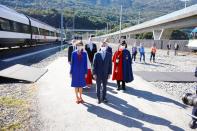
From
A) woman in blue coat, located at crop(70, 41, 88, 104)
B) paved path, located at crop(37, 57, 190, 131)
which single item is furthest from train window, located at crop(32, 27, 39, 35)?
woman in blue coat, located at crop(70, 41, 88, 104)

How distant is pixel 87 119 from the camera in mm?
7570

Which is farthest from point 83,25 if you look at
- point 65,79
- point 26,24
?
point 65,79

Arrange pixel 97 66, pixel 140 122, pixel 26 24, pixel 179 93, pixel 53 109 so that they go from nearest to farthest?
1. pixel 140 122
2. pixel 53 109
3. pixel 97 66
4. pixel 179 93
5. pixel 26 24

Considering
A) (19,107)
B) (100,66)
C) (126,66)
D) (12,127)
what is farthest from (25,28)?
(12,127)

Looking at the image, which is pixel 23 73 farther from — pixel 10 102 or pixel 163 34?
pixel 163 34

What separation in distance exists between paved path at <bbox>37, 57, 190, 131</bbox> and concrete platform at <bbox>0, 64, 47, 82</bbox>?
1.69 m

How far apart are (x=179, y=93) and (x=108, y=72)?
3.86 meters

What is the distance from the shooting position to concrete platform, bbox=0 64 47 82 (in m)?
13.1

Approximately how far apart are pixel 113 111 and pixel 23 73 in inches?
267

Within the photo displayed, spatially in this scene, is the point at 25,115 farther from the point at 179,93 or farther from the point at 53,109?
the point at 179,93

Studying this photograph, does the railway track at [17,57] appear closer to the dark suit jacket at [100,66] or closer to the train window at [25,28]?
the train window at [25,28]

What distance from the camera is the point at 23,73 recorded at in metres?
14.1

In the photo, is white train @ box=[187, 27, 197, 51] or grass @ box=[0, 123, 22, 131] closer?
grass @ box=[0, 123, 22, 131]

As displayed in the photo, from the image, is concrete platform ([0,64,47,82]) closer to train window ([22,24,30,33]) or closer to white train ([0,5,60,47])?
white train ([0,5,60,47])
